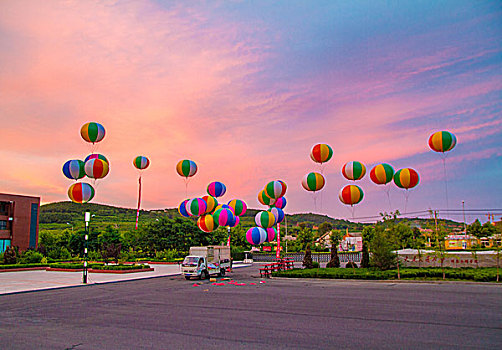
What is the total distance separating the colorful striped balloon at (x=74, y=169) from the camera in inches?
1262

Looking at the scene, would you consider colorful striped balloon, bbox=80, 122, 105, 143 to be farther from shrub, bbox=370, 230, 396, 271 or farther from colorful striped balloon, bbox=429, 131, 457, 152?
colorful striped balloon, bbox=429, 131, 457, 152

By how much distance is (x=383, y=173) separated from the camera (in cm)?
2922

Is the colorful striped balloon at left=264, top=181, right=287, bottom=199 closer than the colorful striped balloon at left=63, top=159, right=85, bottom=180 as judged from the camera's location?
No

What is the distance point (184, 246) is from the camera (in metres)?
60.4

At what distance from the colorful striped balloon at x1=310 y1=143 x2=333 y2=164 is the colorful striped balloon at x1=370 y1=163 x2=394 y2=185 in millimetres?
3885

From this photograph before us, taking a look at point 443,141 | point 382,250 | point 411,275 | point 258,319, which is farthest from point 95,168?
point 443,141

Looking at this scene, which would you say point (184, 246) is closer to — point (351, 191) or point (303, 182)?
point (303, 182)

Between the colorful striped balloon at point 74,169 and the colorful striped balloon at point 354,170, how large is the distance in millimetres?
21443

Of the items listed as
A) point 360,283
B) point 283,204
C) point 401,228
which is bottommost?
point 360,283

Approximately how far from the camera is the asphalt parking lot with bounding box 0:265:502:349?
1038cm

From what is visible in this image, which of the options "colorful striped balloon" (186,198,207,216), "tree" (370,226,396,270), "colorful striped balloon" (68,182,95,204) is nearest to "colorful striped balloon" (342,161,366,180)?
"tree" (370,226,396,270)

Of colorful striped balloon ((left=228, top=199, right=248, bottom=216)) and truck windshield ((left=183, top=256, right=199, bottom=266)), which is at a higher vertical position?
colorful striped balloon ((left=228, top=199, right=248, bottom=216))

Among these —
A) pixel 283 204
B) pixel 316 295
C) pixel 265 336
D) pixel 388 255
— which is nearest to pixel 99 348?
pixel 265 336

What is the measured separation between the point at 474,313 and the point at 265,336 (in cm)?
818
